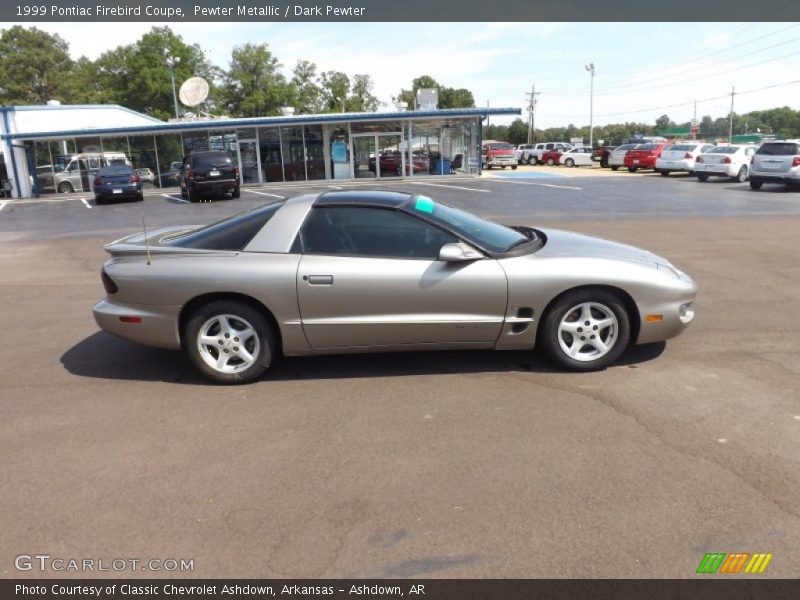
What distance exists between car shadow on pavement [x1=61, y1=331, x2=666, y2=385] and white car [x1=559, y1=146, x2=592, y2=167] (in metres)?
41.1

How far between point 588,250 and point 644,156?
32878 millimetres

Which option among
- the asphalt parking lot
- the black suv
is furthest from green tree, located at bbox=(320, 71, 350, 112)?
the asphalt parking lot

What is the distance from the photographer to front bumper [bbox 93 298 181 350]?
4.81 m

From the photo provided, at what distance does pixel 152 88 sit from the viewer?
68.2 m

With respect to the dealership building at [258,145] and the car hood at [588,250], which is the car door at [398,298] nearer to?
the car hood at [588,250]

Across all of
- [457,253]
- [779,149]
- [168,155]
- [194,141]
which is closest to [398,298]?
[457,253]

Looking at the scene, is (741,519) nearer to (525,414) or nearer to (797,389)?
(525,414)

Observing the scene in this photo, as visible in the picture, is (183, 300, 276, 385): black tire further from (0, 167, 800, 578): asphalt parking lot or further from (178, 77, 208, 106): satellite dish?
(178, 77, 208, 106): satellite dish

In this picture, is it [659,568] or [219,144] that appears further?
[219,144]

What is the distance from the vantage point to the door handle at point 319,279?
15.3 feet

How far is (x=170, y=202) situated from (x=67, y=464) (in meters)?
21.7

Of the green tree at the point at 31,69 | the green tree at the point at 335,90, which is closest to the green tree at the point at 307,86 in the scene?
the green tree at the point at 335,90

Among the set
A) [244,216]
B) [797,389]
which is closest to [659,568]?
[797,389]

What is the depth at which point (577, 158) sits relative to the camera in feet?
144
